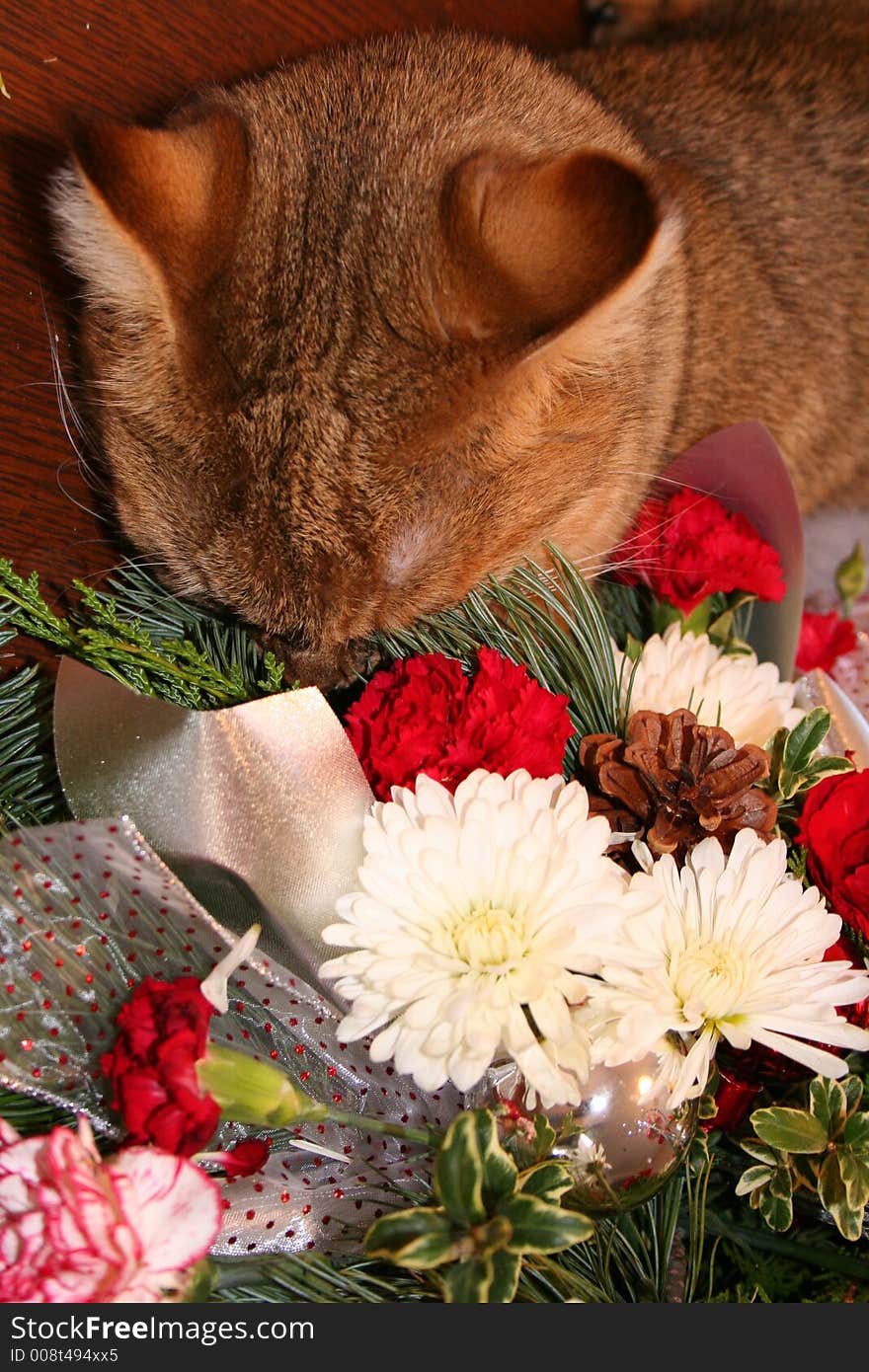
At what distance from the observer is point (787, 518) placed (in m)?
1.18

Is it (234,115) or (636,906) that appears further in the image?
(234,115)

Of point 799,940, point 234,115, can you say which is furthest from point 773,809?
point 234,115

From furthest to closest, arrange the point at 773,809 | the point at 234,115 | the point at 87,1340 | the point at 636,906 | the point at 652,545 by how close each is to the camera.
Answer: the point at 652,545 < the point at 234,115 < the point at 773,809 < the point at 636,906 < the point at 87,1340

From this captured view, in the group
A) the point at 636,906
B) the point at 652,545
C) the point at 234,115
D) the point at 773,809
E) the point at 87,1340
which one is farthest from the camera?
the point at 652,545

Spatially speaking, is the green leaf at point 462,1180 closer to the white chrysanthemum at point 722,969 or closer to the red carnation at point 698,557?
the white chrysanthemum at point 722,969

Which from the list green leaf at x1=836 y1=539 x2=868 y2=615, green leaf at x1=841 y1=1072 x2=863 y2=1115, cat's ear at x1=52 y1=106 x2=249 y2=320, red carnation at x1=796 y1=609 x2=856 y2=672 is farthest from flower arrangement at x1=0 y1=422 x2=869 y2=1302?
green leaf at x1=836 y1=539 x2=868 y2=615

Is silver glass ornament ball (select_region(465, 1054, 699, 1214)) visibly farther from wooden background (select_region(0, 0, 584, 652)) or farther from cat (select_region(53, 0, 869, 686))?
wooden background (select_region(0, 0, 584, 652))

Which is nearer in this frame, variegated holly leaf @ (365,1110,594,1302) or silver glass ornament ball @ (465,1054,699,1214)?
variegated holly leaf @ (365,1110,594,1302)

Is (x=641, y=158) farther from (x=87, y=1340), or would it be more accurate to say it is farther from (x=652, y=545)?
(x=87, y=1340)

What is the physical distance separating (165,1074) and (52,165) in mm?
794

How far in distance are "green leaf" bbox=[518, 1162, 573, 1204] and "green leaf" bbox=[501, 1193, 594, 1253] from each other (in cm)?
2

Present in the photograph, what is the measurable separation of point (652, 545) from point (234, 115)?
1.88ft

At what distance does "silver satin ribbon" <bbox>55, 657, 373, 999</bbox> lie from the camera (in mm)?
770

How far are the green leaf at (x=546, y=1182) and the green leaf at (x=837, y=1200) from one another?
22cm
